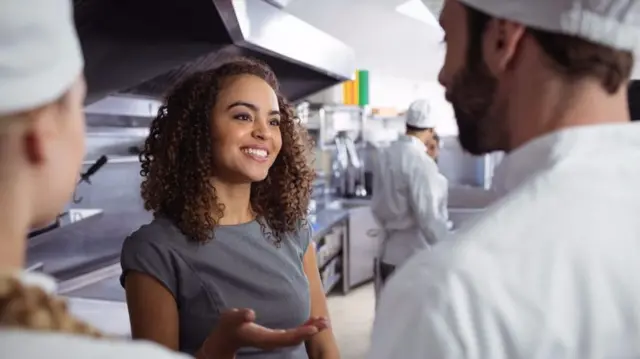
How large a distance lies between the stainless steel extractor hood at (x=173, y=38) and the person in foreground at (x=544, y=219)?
0.92m

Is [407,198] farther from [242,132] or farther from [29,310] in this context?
[29,310]

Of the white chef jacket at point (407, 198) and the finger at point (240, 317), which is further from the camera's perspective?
the white chef jacket at point (407, 198)

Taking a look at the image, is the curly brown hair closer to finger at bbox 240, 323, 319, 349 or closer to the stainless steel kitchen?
the stainless steel kitchen

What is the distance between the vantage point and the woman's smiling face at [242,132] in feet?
3.86

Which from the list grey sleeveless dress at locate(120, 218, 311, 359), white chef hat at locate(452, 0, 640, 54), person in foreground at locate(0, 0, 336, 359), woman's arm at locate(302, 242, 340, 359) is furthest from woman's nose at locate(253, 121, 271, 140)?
person in foreground at locate(0, 0, 336, 359)

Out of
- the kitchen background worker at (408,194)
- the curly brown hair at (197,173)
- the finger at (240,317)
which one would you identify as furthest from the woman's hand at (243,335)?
the kitchen background worker at (408,194)

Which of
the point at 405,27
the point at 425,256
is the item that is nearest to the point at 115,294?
the point at 425,256

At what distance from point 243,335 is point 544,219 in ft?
1.73

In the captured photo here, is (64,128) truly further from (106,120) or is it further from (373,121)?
(373,121)

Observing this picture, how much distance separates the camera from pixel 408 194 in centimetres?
304

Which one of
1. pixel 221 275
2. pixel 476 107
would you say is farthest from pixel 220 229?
pixel 476 107

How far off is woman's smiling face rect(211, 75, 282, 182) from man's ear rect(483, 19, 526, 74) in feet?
1.98

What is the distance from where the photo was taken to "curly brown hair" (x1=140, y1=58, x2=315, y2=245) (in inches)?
45.5

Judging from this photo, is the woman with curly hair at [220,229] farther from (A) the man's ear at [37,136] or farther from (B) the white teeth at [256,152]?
(A) the man's ear at [37,136]
